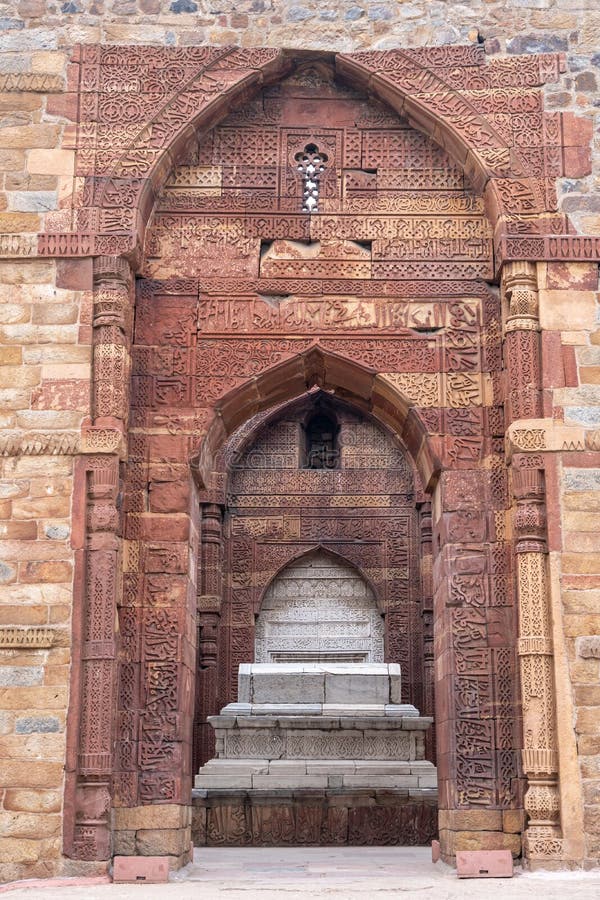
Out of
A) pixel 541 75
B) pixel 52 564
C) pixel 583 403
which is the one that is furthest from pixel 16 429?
pixel 541 75

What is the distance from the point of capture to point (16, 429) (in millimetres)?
7691

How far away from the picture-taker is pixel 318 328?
27.2 ft

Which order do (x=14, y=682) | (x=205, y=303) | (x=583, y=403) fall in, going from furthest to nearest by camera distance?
(x=205, y=303) → (x=583, y=403) → (x=14, y=682)

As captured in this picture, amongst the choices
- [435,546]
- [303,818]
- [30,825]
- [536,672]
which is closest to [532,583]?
[536,672]

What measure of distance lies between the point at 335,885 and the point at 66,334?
3942 millimetres

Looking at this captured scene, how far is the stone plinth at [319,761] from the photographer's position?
10.9 metres

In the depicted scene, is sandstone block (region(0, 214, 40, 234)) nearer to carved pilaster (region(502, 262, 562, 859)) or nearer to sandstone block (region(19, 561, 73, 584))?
sandstone block (region(19, 561, 73, 584))

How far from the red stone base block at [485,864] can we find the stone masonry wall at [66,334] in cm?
51

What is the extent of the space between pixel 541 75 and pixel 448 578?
3670 mm

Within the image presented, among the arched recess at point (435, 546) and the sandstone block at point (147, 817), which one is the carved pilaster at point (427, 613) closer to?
the arched recess at point (435, 546)

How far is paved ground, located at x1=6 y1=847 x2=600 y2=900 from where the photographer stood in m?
6.37

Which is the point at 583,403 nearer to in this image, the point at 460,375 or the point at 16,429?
the point at 460,375

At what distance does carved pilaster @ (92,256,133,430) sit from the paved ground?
Answer: 291 cm

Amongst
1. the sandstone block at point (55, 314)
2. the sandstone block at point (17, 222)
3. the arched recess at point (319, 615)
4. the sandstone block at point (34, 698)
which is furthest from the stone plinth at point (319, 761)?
the sandstone block at point (17, 222)
